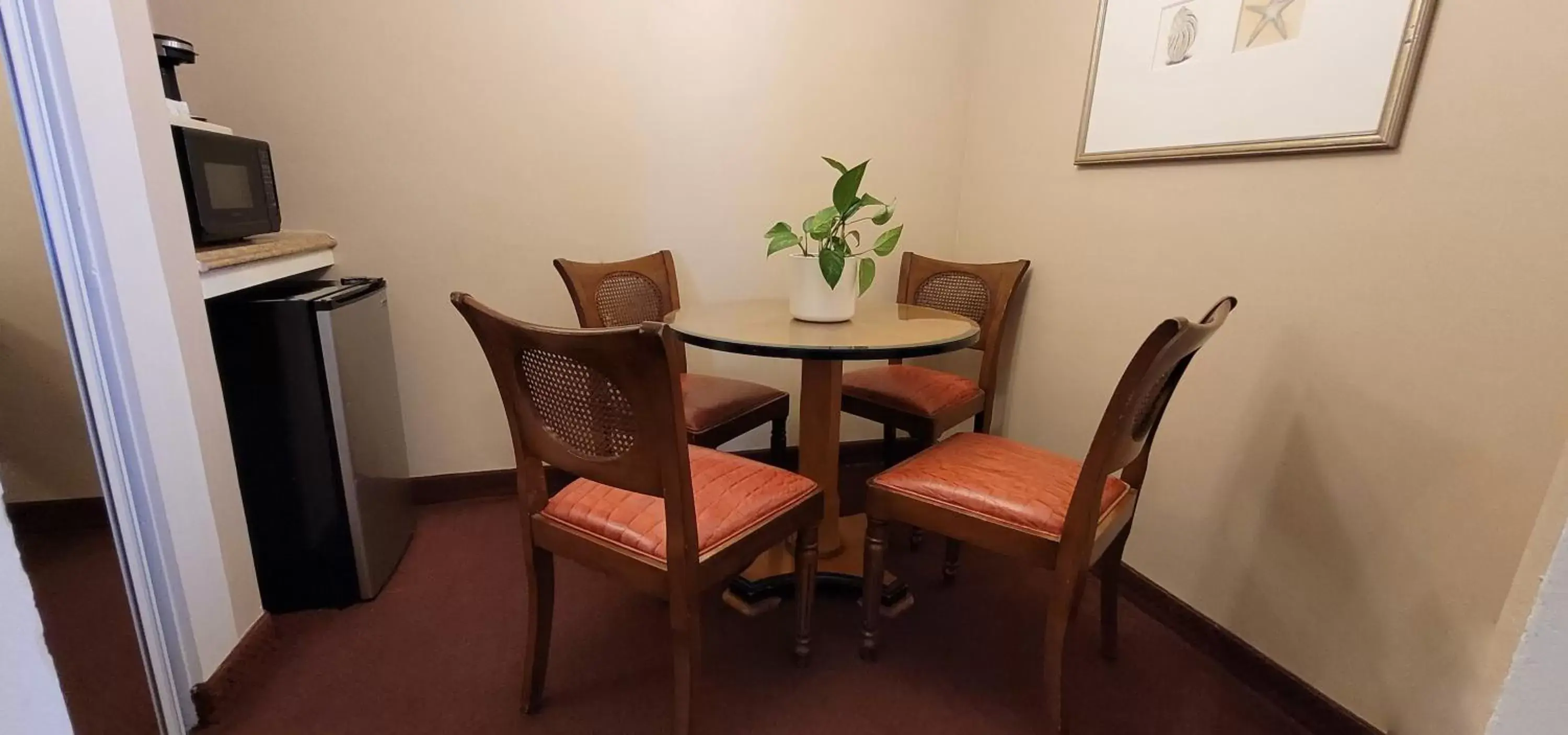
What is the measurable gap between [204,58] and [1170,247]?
267 cm

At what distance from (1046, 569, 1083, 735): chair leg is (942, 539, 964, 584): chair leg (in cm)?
63

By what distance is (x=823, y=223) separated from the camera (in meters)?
1.64

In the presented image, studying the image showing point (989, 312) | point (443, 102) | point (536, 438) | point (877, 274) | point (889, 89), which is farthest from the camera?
point (877, 274)

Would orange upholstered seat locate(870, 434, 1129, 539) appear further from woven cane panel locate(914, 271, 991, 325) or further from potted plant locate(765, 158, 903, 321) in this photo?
woven cane panel locate(914, 271, 991, 325)

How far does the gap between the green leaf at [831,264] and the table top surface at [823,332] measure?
12 cm

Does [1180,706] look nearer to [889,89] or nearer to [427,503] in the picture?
[889,89]

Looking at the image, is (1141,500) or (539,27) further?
(539,27)

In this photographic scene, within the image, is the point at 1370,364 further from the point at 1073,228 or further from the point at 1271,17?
the point at 1073,228

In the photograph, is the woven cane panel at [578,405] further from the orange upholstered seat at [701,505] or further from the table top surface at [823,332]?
the table top surface at [823,332]

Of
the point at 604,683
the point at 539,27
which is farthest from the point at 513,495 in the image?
the point at 539,27

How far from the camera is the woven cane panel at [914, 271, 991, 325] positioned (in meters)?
2.25

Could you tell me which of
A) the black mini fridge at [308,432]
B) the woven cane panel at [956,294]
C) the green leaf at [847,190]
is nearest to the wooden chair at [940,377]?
A: the woven cane panel at [956,294]

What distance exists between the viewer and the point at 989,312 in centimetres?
221

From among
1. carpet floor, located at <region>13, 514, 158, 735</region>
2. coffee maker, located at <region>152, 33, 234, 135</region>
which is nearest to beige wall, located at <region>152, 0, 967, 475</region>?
coffee maker, located at <region>152, 33, 234, 135</region>
